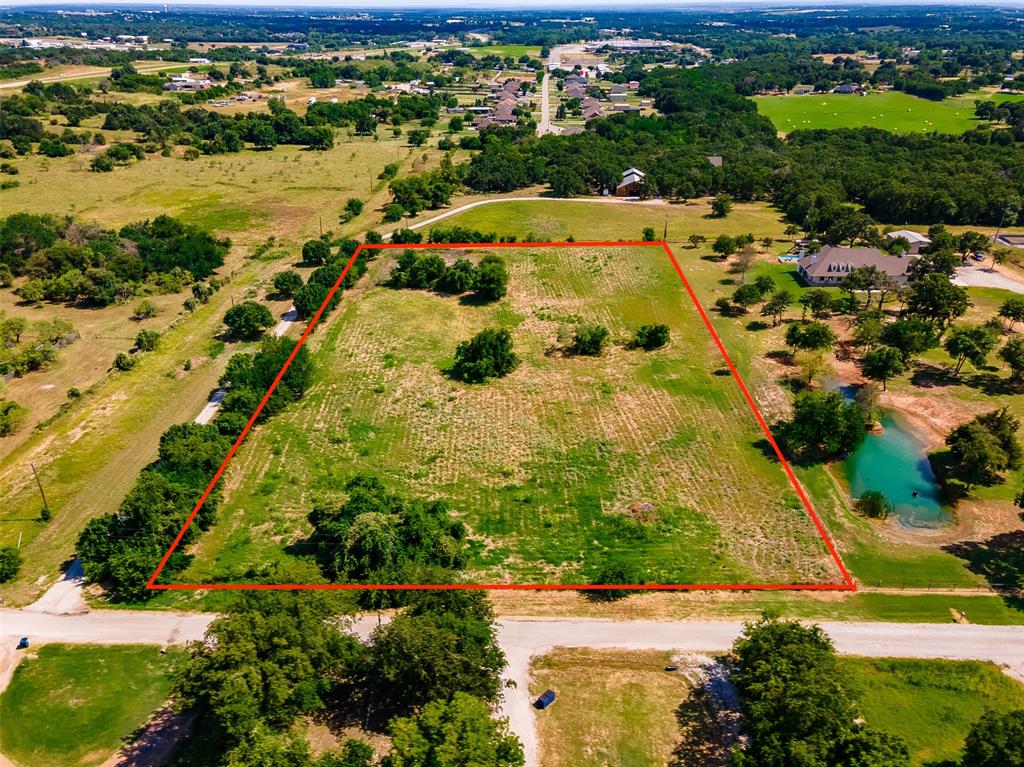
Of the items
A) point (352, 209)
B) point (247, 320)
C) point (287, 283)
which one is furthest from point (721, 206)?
point (247, 320)

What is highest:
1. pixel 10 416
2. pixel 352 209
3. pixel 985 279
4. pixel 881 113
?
pixel 881 113

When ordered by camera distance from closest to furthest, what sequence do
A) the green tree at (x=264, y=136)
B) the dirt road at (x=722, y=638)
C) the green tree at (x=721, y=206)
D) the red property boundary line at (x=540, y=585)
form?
the dirt road at (x=722, y=638) < the red property boundary line at (x=540, y=585) < the green tree at (x=721, y=206) < the green tree at (x=264, y=136)

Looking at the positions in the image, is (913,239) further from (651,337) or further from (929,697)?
(929,697)

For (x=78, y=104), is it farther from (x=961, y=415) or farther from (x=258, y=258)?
(x=961, y=415)

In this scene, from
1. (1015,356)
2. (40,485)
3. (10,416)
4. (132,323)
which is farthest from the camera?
(132,323)

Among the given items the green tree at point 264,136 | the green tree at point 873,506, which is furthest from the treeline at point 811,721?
the green tree at point 264,136

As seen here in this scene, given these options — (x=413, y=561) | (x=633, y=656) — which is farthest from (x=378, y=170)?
(x=633, y=656)

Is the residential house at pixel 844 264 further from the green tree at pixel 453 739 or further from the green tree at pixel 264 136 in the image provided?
the green tree at pixel 264 136
